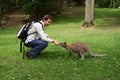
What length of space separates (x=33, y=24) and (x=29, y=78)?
259cm

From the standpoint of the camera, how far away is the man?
10.4 m

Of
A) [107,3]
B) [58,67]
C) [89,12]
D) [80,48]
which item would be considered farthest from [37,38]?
[107,3]

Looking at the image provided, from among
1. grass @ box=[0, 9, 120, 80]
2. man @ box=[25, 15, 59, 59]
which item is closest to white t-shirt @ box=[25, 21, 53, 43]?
man @ box=[25, 15, 59, 59]

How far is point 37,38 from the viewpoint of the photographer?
10.7 m

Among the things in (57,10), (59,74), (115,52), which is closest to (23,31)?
(59,74)

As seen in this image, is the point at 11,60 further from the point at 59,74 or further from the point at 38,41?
the point at 59,74

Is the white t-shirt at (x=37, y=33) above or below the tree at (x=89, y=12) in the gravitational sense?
above

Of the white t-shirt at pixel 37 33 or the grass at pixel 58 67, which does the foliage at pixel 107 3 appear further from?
the white t-shirt at pixel 37 33

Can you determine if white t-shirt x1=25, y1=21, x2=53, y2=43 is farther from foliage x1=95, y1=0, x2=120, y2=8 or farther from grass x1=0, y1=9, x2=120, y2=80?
foliage x1=95, y1=0, x2=120, y2=8

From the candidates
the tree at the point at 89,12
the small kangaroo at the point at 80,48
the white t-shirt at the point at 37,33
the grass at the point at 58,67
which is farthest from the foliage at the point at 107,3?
the small kangaroo at the point at 80,48

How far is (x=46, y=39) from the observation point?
1035 centimetres

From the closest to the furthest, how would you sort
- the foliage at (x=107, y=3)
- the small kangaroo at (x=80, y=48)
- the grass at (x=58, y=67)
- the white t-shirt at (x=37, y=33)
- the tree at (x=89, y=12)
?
the grass at (x=58, y=67) < the small kangaroo at (x=80, y=48) < the white t-shirt at (x=37, y=33) < the tree at (x=89, y=12) < the foliage at (x=107, y=3)

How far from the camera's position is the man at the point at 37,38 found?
10.4 meters

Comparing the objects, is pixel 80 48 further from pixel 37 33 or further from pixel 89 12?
pixel 89 12
